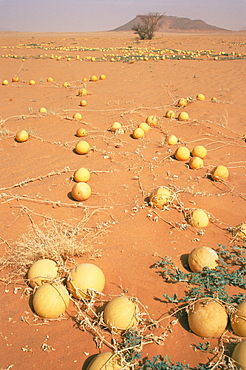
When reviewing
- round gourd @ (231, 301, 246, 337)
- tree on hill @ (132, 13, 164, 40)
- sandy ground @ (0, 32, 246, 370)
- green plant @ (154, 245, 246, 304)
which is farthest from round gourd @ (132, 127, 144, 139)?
tree on hill @ (132, 13, 164, 40)

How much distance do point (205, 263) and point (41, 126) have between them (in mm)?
5881

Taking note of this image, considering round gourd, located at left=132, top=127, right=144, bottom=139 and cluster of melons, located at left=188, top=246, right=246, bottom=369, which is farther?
round gourd, located at left=132, top=127, right=144, bottom=139

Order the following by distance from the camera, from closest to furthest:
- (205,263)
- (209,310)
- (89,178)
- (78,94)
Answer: (209,310)
(205,263)
(89,178)
(78,94)

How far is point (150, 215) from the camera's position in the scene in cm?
407

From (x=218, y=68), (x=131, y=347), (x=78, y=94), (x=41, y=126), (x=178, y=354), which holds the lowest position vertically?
(x=178, y=354)

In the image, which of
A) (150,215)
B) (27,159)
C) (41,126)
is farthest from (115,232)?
(41,126)

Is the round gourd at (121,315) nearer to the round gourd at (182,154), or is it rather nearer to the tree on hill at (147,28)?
the round gourd at (182,154)

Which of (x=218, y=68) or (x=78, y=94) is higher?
(x=218, y=68)

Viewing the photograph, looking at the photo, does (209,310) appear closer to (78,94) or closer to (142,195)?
(142,195)

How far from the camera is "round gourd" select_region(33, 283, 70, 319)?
261cm

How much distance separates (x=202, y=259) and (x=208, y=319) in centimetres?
72

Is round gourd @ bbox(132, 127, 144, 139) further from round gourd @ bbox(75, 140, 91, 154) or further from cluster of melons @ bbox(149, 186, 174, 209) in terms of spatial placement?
cluster of melons @ bbox(149, 186, 174, 209)

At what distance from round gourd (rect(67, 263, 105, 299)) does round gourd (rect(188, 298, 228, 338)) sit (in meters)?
0.91

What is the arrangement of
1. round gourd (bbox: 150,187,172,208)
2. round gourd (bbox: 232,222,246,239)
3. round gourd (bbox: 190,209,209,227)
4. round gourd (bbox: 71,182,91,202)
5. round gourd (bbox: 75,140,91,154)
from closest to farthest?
round gourd (bbox: 232,222,246,239)
round gourd (bbox: 190,209,209,227)
round gourd (bbox: 150,187,172,208)
round gourd (bbox: 71,182,91,202)
round gourd (bbox: 75,140,91,154)
